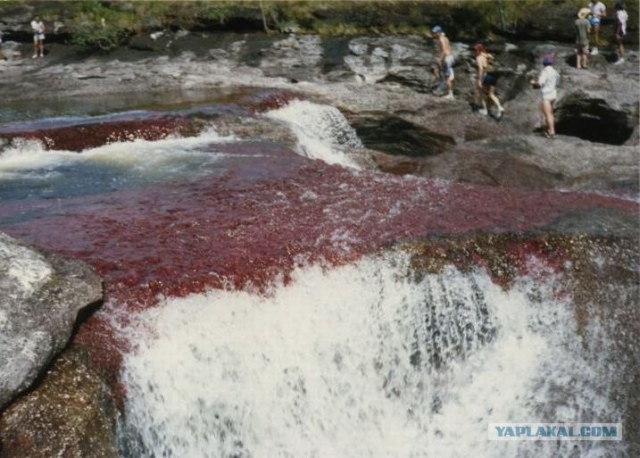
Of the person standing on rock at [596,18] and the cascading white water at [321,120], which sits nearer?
the cascading white water at [321,120]

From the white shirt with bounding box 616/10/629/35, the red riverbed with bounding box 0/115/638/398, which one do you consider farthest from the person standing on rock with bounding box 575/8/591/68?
the red riverbed with bounding box 0/115/638/398

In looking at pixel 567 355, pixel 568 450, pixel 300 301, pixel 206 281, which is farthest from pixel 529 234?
pixel 206 281

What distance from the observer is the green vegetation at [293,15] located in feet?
110

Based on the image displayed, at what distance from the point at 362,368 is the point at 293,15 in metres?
30.9

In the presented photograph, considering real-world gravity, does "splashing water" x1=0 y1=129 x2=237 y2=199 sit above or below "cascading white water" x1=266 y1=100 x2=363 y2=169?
above

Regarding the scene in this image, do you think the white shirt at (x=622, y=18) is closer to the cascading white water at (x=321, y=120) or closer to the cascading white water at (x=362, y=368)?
the cascading white water at (x=321, y=120)

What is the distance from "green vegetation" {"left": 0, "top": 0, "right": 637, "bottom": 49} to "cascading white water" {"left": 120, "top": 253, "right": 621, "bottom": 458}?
86.5ft

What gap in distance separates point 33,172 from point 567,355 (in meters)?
10.9

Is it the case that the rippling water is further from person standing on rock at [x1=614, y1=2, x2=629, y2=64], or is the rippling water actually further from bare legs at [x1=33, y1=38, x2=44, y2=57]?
bare legs at [x1=33, y1=38, x2=44, y2=57]

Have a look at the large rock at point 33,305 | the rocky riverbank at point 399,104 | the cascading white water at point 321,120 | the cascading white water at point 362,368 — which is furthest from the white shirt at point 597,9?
the large rock at point 33,305

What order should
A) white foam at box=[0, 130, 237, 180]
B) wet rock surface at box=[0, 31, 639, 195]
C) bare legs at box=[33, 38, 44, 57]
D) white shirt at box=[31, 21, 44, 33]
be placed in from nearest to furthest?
white foam at box=[0, 130, 237, 180], wet rock surface at box=[0, 31, 639, 195], white shirt at box=[31, 21, 44, 33], bare legs at box=[33, 38, 44, 57]

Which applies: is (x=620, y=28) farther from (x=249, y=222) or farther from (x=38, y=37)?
(x=38, y=37)

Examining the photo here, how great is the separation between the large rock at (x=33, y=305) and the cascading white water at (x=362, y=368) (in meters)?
0.77

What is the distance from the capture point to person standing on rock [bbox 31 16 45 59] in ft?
122
